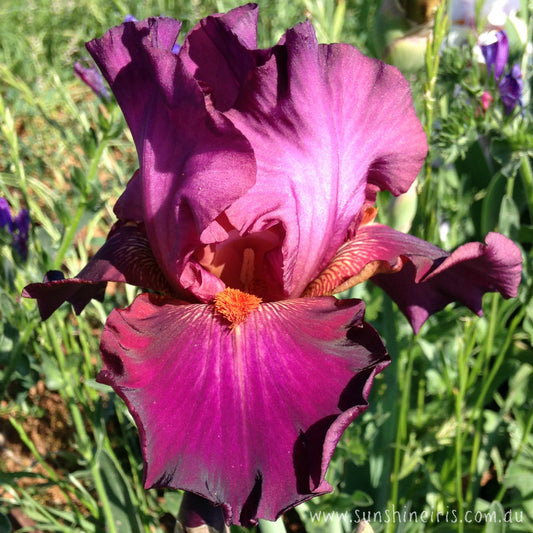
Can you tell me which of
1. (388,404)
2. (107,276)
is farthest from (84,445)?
(388,404)

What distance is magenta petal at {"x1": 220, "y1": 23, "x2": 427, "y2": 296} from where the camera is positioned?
77 cm

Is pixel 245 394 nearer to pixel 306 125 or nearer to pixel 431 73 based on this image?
pixel 306 125

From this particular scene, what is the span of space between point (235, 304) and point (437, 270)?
0.25 m

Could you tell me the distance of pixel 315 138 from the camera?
0.80m

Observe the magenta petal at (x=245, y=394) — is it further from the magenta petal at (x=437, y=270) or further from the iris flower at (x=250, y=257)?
the magenta petal at (x=437, y=270)

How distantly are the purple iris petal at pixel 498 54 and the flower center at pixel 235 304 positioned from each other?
622mm

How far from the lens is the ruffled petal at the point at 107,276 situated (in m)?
0.82

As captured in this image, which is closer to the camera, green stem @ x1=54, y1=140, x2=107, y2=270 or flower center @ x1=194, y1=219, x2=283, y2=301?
flower center @ x1=194, y1=219, x2=283, y2=301

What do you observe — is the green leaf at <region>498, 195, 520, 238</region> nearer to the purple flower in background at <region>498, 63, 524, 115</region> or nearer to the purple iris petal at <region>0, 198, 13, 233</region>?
the purple flower in background at <region>498, 63, 524, 115</region>

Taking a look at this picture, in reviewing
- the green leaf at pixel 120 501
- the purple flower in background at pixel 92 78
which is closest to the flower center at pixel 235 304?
the green leaf at pixel 120 501

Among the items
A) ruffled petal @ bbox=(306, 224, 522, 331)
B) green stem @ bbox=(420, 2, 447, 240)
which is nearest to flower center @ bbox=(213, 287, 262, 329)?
ruffled petal @ bbox=(306, 224, 522, 331)

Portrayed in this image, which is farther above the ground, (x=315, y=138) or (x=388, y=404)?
(x=315, y=138)

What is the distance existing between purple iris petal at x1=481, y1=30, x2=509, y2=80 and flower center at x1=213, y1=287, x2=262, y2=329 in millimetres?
622

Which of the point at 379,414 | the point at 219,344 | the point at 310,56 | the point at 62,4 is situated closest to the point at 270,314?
the point at 219,344
